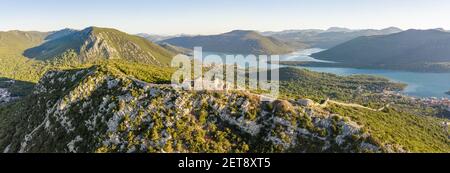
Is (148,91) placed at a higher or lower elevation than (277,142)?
higher

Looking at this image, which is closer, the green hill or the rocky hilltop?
the green hill

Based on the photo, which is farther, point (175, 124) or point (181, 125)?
point (175, 124)

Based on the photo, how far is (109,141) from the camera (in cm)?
5675

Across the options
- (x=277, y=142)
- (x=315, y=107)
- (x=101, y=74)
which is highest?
(x=101, y=74)

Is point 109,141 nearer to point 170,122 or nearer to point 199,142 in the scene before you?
point 170,122

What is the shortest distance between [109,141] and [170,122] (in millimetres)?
10053

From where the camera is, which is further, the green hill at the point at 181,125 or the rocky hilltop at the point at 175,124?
the rocky hilltop at the point at 175,124

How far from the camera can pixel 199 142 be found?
185 ft

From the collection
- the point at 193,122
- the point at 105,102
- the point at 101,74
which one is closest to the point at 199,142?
the point at 193,122
